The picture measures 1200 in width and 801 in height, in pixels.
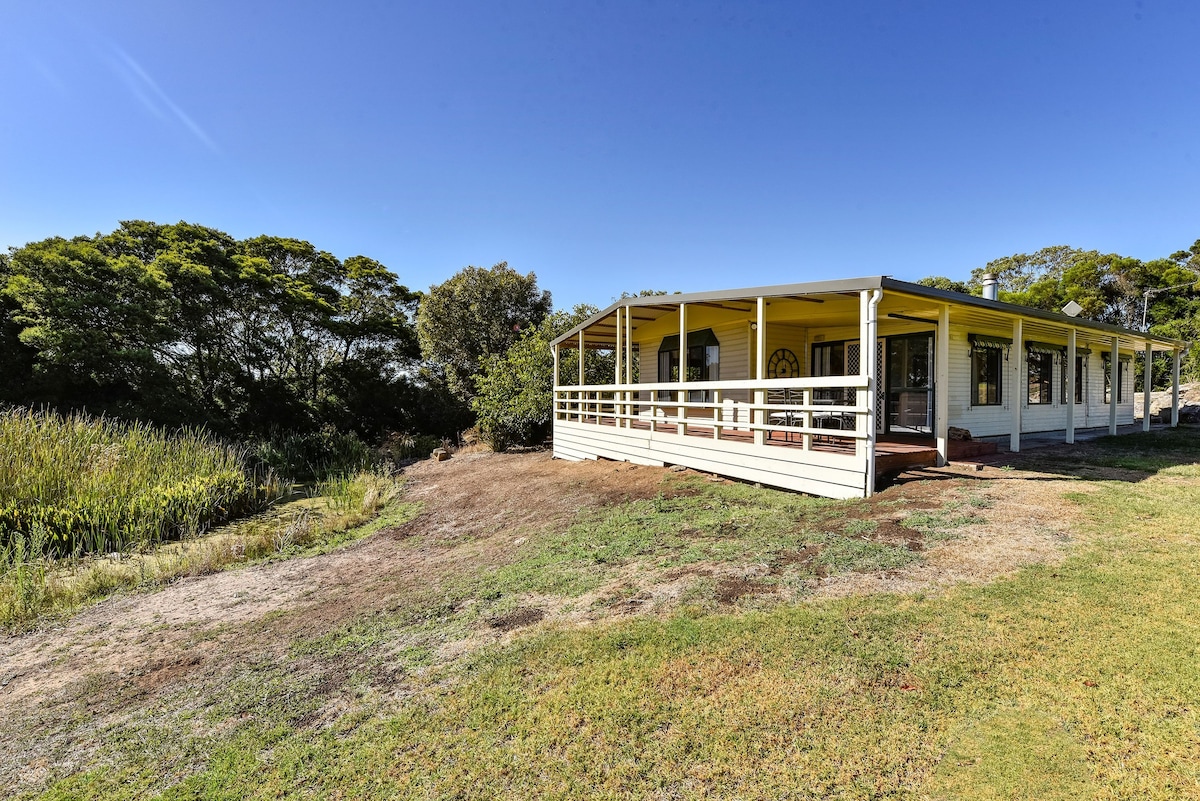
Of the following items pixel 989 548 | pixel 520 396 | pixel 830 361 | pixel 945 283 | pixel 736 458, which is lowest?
pixel 989 548

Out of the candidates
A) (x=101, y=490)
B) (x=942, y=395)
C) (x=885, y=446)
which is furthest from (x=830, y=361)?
(x=101, y=490)

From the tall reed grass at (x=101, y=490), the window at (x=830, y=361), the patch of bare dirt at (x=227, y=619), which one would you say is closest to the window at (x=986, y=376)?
the window at (x=830, y=361)

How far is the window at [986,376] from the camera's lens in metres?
11.1

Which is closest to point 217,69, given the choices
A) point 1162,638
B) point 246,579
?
point 246,579

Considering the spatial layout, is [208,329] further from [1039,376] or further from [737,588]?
[1039,376]

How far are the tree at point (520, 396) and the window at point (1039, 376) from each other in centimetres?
1182

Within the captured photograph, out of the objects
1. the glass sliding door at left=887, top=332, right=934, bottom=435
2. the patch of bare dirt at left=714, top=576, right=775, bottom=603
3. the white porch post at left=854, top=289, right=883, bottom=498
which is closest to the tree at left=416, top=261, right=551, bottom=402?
the glass sliding door at left=887, top=332, right=934, bottom=435

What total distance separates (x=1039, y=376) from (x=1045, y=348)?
69 centimetres

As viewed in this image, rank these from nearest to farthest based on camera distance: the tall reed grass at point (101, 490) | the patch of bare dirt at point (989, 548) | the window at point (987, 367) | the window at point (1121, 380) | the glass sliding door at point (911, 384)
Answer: the patch of bare dirt at point (989, 548) → the tall reed grass at point (101, 490) → the glass sliding door at point (911, 384) → the window at point (987, 367) → the window at point (1121, 380)

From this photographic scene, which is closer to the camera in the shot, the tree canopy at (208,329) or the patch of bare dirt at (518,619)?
the patch of bare dirt at (518,619)

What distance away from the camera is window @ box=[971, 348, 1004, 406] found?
11.1 metres

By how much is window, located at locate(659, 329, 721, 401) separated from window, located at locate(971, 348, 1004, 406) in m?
5.35

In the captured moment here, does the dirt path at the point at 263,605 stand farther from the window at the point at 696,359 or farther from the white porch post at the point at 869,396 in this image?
the window at the point at 696,359

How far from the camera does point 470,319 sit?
2153 centimetres
